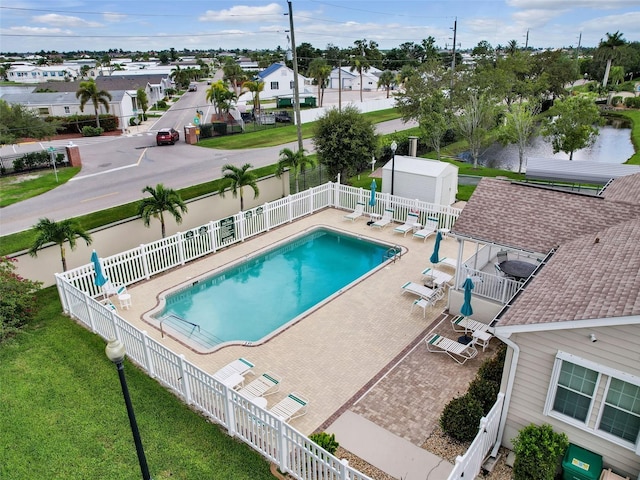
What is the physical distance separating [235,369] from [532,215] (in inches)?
342

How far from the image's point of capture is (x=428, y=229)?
65.0 ft

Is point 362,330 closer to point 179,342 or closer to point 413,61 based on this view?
point 179,342

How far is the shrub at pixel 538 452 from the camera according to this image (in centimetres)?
771

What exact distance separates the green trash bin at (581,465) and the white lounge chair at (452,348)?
3.66 metres

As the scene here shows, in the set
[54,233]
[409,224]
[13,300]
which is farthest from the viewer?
[409,224]

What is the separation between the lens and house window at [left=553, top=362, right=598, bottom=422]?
7.84 m

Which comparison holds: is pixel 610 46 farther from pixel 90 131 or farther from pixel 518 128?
pixel 90 131

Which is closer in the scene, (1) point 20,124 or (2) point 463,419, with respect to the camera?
(2) point 463,419

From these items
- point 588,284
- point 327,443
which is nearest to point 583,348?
point 588,284

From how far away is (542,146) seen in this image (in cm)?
4403

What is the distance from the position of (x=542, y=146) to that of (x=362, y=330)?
3860 centimetres

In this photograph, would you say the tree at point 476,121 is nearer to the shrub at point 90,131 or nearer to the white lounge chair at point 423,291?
the white lounge chair at point 423,291

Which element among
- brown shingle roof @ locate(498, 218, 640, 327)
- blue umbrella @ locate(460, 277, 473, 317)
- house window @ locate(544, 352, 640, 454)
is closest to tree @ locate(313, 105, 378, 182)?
blue umbrella @ locate(460, 277, 473, 317)

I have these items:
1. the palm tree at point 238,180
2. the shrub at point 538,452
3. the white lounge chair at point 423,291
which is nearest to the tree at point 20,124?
the palm tree at point 238,180
